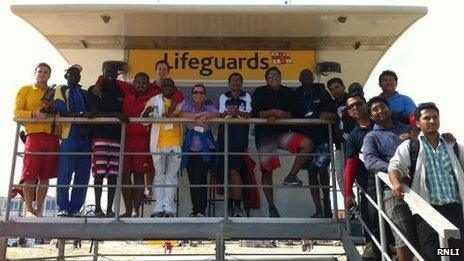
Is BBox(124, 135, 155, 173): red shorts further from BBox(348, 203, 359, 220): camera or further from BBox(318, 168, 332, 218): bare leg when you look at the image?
BBox(348, 203, 359, 220): camera

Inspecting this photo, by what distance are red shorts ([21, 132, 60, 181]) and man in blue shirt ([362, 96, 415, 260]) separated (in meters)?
3.48

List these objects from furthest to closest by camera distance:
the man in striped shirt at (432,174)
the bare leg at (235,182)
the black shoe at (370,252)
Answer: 1. the bare leg at (235,182)
2. the black shoe at (370,252)
3. the man in striped shirt at (432,174)

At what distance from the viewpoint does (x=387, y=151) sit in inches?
162

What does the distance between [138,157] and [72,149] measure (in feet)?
2.46

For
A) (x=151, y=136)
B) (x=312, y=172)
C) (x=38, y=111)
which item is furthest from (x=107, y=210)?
(x=312, y=172)

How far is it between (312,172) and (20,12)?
413 centimetres

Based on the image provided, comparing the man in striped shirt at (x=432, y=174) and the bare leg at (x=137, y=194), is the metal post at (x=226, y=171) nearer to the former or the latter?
the bare leg at (x=137, y=194)

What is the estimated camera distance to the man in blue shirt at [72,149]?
531 centimetres

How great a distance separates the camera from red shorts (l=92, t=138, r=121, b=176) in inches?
212

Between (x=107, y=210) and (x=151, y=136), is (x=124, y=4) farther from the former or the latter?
(x=107, y=210)

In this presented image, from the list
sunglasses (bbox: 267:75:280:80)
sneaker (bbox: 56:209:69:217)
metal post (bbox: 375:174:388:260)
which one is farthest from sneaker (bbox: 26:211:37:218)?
metal post (bbox: 375:174:388:260)

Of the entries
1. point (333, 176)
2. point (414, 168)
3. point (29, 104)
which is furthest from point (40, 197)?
point (414, 168)

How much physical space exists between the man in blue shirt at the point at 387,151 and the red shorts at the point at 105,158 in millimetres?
2829

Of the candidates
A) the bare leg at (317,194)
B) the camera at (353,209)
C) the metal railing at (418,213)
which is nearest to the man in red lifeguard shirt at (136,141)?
the bare leg at (317,194)
